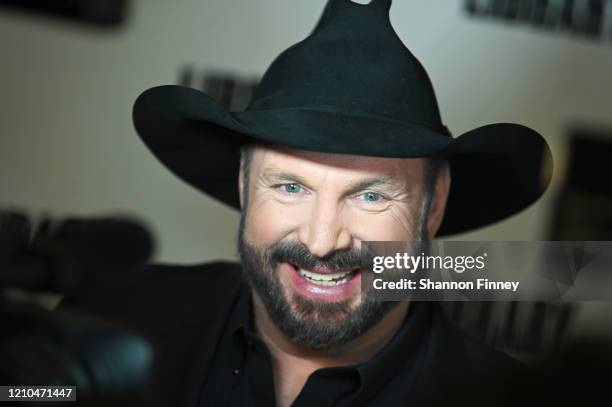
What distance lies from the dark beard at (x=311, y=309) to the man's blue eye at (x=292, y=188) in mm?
71

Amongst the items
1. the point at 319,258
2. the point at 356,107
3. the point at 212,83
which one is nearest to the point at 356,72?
the point at 356,107

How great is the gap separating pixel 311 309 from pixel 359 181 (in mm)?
183

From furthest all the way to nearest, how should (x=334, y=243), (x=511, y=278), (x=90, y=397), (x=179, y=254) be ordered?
(x=179, y=254) < (x=334, y=243) < (x=511, y=278) < (x=90, y=397)

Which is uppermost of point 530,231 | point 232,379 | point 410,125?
point 410,125

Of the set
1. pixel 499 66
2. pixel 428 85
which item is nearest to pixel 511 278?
pixel 428 85

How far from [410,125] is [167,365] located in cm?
44

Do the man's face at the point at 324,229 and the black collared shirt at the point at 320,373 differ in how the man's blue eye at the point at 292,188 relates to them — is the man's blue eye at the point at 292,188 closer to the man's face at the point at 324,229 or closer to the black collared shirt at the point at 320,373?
the man's face at the point at 324,229

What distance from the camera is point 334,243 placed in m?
1.03

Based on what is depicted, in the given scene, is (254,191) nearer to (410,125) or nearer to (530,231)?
(410,125)

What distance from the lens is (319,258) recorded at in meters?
1.04

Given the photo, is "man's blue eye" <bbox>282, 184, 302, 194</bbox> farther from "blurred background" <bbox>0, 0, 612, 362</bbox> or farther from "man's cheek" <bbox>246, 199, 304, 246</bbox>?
"blurred background" <bbox>0, 0, 612, 362</bbox>

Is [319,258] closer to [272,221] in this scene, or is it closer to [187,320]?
[272,221]

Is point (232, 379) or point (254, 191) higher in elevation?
point (254, 191)

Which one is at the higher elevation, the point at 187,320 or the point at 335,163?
the point at 335,163
